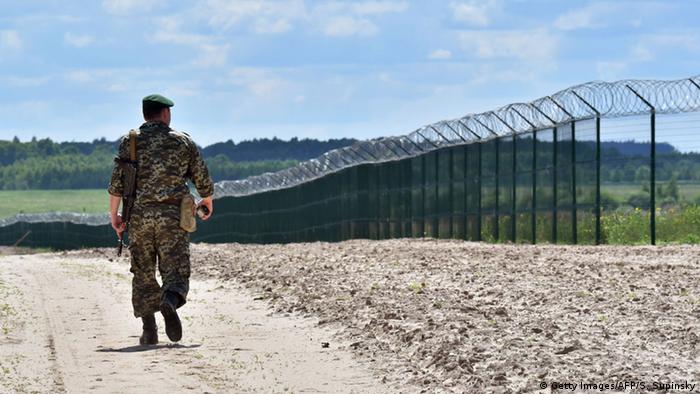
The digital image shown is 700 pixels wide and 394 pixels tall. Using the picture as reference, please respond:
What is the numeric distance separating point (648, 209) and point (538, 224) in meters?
3.17

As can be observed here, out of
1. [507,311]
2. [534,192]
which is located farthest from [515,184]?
[507,311]

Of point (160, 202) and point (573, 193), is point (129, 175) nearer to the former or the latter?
point (160, 202)

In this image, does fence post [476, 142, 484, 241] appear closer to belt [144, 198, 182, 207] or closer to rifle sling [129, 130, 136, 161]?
belt [144, 198, 182, 207]

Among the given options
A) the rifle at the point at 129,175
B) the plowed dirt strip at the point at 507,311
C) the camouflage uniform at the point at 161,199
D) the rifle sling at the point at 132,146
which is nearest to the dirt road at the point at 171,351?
the plowed dirt strip at the point at 507,311

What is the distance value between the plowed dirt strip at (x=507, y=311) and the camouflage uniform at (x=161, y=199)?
4.79ft

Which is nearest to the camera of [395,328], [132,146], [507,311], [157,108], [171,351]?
[171,351]

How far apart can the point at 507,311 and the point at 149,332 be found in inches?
108

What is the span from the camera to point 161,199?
1252 cm

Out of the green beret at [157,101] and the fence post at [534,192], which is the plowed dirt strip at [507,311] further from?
the fence post at [534,192]

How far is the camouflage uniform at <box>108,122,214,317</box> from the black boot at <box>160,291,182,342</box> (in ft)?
0.17

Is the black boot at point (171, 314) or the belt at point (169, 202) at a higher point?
the belt at point (169, 202)

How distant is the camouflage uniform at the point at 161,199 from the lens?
12.5 metres

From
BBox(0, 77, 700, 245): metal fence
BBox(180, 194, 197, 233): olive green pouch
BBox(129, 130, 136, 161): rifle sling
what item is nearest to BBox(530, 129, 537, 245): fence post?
BBox(0, 77, 700, 245): metal fence

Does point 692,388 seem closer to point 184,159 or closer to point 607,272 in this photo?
point 184,159
